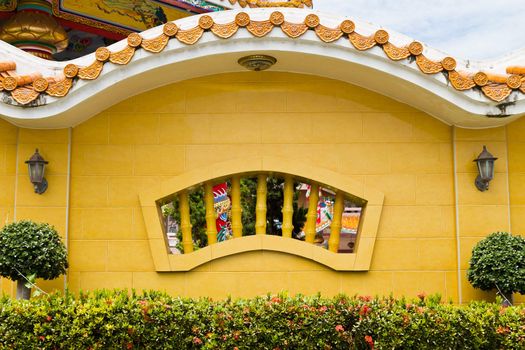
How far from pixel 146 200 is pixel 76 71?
4.78 ft

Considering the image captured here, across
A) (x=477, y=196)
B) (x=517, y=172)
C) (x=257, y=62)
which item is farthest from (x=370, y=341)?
(x=257, y=62)

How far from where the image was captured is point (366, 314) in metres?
4.80

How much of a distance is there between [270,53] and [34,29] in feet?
13.2

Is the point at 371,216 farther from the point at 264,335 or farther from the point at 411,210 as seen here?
the point at 264,335

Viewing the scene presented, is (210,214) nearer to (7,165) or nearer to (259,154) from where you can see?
(259,154)

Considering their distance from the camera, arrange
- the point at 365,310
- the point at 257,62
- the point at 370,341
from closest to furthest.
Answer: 1. the point at 370,341
2. the point at 365,310
3. the point at 257,62

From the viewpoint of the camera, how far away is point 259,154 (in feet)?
21.0

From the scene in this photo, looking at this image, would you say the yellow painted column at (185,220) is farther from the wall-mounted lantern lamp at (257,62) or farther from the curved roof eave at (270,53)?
the wall-mounted lantern lamp at (257,62)

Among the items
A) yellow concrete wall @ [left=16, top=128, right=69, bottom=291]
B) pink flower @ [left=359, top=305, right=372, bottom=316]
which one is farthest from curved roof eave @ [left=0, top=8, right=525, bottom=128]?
pink flower @ [left=359, top=305, right=372, bottom=316]

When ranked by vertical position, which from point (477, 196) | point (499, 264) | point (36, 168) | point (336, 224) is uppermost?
point (36, 168)

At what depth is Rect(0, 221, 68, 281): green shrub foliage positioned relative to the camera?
5.55m

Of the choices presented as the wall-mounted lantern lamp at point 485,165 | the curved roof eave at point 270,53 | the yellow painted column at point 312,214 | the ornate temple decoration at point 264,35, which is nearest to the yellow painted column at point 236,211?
the yellow painted column at point 312,214

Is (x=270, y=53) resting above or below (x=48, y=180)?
above

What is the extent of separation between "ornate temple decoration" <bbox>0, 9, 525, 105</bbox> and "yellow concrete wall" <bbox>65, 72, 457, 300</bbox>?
29.0 inches
